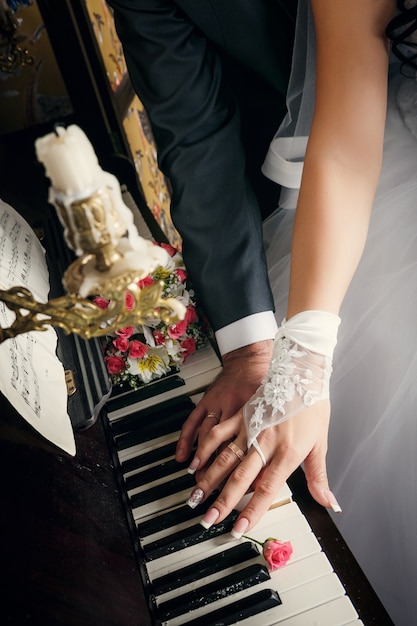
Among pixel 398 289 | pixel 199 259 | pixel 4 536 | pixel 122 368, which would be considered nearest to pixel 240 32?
pixel 199 259

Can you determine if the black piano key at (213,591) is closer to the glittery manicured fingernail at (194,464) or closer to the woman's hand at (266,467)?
the woman's hand at (266,467)

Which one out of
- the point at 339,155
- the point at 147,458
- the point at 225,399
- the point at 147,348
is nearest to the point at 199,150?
the point at 339,155

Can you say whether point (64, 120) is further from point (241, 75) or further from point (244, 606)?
point (244, 606)

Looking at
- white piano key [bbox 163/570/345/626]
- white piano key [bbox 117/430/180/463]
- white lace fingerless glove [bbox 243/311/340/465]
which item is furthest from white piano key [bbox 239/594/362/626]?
white piano key [bbox 117/430/180/463]

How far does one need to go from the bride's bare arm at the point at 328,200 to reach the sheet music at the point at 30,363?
0.29 m

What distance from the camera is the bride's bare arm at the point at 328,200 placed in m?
0.99

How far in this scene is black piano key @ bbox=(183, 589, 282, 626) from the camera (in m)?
0.86

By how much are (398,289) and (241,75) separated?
2.57 ft

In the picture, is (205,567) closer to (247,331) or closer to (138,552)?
(138,552)

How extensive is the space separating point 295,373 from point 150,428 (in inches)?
13.3

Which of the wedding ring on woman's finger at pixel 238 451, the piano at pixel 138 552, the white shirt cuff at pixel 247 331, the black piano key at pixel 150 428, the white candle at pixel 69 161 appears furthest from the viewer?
the white shirt cuff at pixel 247 331

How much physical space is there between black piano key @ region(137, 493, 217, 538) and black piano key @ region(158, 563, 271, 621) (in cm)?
12

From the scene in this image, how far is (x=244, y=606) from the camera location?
0.87m

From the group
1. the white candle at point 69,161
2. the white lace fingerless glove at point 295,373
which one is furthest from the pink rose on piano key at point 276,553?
the white candle at point 69,161
